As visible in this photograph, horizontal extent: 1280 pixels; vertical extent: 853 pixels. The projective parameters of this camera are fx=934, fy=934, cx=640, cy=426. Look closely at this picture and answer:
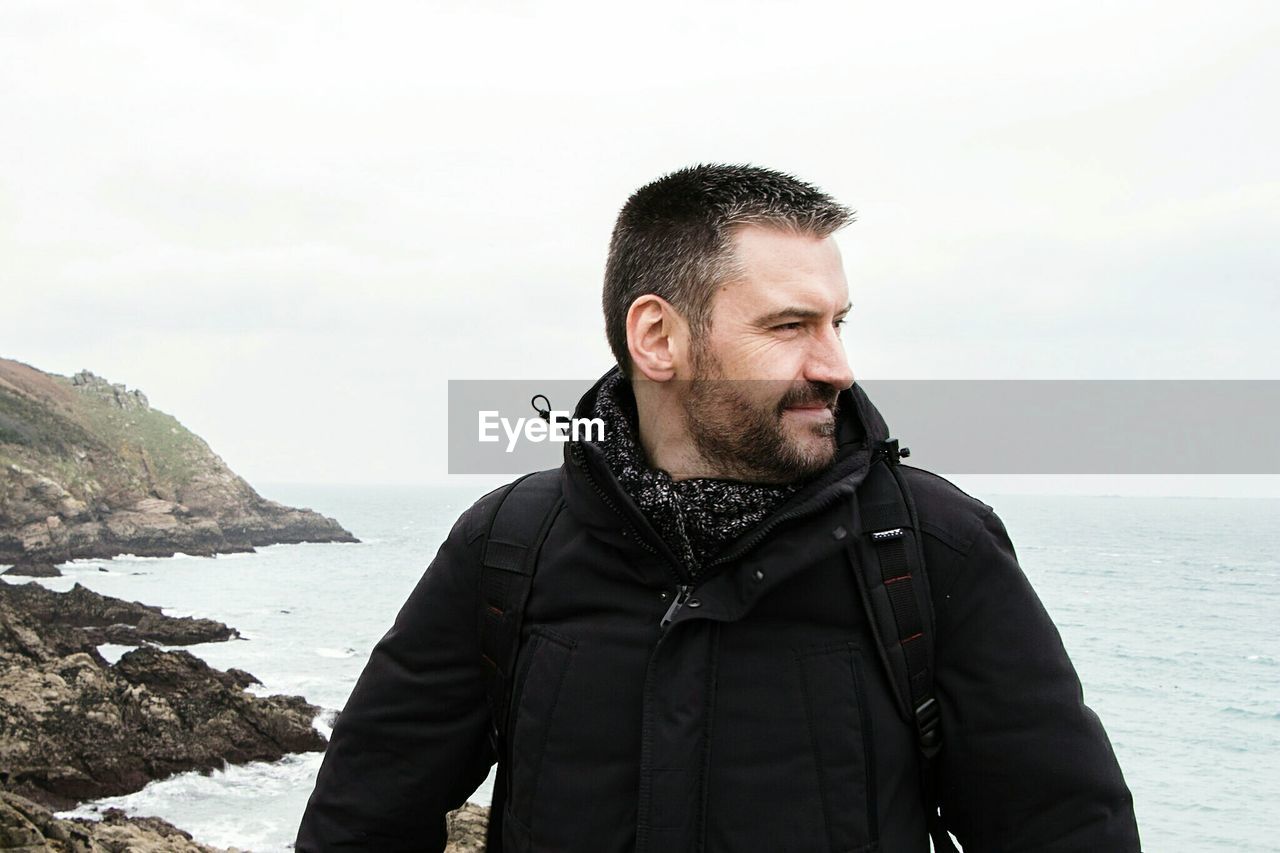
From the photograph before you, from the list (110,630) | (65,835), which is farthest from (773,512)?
(110,630)

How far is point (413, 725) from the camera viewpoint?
242 centimetres

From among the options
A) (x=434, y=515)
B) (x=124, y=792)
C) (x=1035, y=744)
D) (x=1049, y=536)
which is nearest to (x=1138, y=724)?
(x=124, y=792)

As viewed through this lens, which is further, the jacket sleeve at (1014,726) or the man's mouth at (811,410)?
the man's mouth at (811,410)

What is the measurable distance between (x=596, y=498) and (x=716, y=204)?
765 millimetres

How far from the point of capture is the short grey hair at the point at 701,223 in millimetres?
2201

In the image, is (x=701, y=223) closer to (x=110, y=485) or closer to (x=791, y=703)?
(x=791, y=703)

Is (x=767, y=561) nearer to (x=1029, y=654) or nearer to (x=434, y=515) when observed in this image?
(x=1029, y=654)

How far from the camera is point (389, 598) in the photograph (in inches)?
2525

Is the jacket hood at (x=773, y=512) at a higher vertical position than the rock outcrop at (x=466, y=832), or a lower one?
higher

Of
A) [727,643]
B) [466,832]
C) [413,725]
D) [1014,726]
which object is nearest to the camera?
[1014,726]

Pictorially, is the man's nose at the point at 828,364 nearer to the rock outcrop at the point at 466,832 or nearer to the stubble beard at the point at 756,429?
the stubble beard at the point at 756,429

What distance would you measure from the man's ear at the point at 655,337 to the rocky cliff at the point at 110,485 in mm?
69107

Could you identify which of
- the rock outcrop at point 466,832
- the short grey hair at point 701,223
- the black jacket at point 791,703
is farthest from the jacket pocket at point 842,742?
the rock outcrop at point 466,832

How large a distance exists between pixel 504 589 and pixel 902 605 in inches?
37.1
